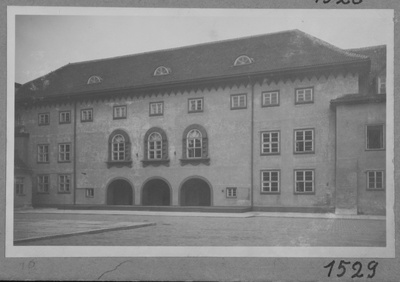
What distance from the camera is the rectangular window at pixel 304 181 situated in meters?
9.66

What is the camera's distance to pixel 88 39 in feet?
31.6

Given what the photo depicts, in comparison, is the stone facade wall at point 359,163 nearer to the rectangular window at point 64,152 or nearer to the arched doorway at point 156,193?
the arched doorway at point 156,193

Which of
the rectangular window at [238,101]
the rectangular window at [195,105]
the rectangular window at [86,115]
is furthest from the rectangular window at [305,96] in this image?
the rectangular window at [86,115]

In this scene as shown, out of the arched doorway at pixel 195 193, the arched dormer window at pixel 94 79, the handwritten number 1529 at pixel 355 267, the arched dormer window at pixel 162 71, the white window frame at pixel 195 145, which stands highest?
the arched dormer window at pixel 162 71

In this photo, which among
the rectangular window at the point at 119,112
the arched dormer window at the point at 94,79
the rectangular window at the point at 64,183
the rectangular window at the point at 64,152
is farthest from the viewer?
the rectangular window at the point at 119,112

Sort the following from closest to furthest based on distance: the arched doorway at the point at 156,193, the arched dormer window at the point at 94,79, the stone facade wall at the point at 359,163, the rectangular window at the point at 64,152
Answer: the stone facade wall at the point at 359,163 → the rectangular window at the point at 64,152 → the arched doorway at the point at 156,193 → the arched dormer window at the point at 94,79

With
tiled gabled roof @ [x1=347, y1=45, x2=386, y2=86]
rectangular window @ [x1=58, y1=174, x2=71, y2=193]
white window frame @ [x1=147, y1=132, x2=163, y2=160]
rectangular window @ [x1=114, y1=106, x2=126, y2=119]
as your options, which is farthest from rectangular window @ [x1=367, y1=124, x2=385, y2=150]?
rectangular window @ [x1=58, y1=174, x2=71, y2=193]

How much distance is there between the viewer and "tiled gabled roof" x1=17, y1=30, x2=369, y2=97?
9.59 metres

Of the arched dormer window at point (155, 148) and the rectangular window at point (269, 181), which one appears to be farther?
the arched dormer window at point (155, 148)

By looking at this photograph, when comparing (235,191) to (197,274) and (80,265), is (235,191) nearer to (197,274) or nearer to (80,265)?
(197,274)

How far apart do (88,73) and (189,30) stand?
79.7 inches

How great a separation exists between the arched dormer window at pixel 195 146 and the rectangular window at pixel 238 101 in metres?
0.74

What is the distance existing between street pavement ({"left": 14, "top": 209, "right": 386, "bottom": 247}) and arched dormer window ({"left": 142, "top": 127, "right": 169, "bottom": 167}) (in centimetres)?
117

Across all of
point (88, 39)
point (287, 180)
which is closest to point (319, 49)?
point (287, 180)
